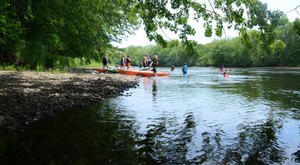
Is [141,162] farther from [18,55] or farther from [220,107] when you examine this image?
[18,55]

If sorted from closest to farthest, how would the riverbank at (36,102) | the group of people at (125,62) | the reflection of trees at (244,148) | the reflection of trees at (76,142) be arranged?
the reflection of trees at (76,142) < the reflection of trees at (244,148) < the riverbank at (36,102) < the group of people at (125,62)

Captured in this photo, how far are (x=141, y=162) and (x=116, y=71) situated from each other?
3146 cm

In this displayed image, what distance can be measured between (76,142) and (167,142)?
2354mm

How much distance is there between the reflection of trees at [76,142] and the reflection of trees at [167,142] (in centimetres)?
37

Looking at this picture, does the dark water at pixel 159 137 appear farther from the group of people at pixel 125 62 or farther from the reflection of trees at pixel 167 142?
the group of people at pixel 125 62

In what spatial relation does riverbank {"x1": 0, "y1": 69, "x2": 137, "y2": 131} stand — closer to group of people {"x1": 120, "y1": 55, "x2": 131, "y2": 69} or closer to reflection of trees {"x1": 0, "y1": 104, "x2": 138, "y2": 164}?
reflection of trees {"x1": 0, "y1": 104, "x2": 138, "y2": 164}

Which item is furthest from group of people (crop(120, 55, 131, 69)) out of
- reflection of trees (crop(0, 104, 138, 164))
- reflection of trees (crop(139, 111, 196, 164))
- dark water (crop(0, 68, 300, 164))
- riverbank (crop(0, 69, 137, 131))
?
reflection of trees (crop(139, 111, 196, 164))

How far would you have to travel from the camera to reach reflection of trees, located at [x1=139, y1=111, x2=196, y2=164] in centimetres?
702

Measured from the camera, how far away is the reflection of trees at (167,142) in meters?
7.02

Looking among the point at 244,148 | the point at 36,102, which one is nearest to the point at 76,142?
the point at 244,148

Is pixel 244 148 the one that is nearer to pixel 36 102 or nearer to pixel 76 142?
pixel 76 142

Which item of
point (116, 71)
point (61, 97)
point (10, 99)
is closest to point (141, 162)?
point (10, 99)

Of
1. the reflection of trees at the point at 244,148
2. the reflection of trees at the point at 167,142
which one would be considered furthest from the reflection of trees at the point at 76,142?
the reflection of trees at the point at 244,148

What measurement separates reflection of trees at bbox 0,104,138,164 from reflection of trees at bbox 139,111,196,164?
14.7 inches
